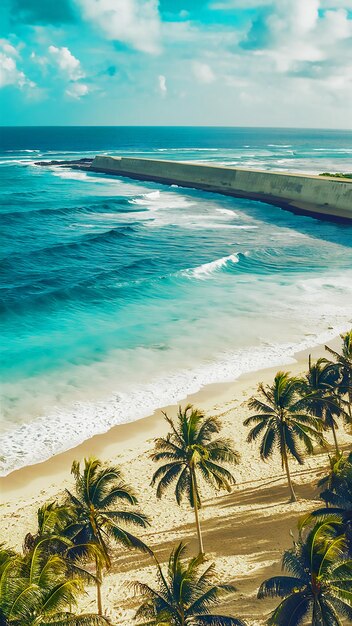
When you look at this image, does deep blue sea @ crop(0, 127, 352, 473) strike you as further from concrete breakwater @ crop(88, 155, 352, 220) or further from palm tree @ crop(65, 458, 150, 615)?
palm tree @ crop(65, 458, 150, 615)

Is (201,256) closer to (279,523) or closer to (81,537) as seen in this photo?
(279,523)

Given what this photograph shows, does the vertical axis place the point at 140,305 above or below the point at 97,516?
above

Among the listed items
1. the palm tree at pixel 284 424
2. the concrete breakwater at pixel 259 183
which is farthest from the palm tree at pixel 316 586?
the concrete breakwater at pixel 259 183

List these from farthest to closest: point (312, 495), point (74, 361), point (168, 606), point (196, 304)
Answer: point (196, 304) < point (74, 361) < point (312, 495) < point (168, 606)

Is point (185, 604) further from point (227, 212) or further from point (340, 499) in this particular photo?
point (227, 212)

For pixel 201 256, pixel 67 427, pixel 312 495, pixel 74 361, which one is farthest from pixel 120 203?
pixel 312 495

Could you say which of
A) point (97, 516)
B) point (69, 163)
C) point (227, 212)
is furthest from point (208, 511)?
point (69, 163)
